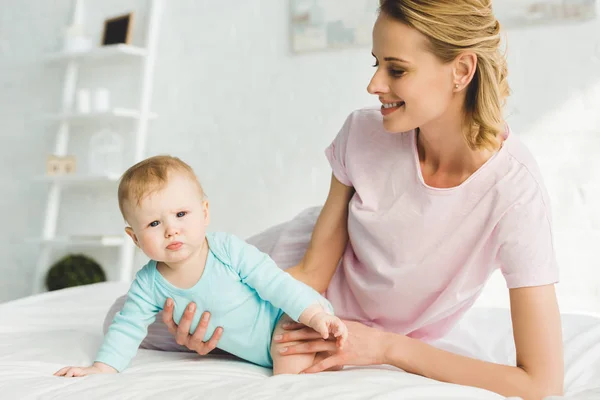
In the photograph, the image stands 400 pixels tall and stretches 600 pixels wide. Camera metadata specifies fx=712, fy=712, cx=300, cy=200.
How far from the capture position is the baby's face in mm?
1285

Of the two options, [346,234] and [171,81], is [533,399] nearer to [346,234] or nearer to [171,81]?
[346,234]

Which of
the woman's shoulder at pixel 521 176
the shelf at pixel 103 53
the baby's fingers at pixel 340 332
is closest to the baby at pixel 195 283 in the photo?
the baby's fingers at pixel 340 332

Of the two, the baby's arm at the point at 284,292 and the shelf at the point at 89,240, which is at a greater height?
the baby's arm at the point at 284,292

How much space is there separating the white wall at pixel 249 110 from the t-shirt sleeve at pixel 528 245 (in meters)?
1.59

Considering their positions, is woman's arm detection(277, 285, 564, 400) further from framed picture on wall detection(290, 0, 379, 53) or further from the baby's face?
framed picture on wall detection(290, 0, 379, 53)

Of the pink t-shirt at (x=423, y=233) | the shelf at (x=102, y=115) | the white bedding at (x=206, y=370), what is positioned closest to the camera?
the white bedding at (x=206, y=370)

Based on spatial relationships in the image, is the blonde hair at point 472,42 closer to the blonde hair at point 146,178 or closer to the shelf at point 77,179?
the blonde hair at point 146,178

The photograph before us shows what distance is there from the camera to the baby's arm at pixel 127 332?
1321 mm

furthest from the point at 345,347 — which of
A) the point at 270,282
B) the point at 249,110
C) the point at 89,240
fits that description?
the point at 89,240

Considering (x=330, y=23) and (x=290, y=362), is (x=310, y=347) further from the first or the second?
(x=330, y=23)

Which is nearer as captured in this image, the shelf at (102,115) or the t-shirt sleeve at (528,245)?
the t-shirt sleeve at (528,245)

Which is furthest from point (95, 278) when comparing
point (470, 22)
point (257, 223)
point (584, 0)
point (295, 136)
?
point (470, 22)

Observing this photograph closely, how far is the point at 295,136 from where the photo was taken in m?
3.45

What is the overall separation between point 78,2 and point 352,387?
353cm
